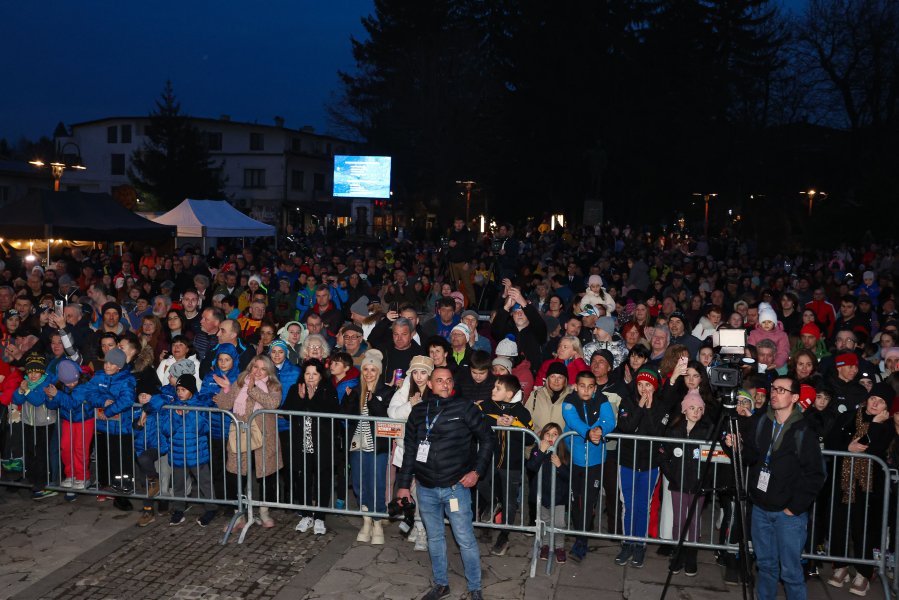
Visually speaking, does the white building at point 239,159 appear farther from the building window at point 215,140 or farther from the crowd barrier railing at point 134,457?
the crowd barrier railing at point 134,457

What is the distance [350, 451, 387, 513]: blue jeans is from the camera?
6754 mm

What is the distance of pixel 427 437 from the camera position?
5.52 metres

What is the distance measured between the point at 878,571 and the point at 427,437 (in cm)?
355

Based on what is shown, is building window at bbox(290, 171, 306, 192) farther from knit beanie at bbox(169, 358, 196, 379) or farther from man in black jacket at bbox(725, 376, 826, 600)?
man in black jacket at bbox(725, 376, 826, 600)

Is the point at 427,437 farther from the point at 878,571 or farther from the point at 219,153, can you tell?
the point at 219,153

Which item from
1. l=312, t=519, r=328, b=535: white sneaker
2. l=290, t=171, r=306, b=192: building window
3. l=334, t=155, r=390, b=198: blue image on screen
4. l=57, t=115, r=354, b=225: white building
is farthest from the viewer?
l=290, t=171, r=306, b=192: building window

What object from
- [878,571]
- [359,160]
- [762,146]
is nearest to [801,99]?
[762,146]

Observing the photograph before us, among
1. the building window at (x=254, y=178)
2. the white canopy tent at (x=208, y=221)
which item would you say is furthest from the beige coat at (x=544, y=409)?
the building window at (x=254, y=178)

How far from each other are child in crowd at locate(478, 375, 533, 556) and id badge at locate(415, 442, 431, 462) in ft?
3.50

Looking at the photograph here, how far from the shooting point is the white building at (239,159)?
62.5m

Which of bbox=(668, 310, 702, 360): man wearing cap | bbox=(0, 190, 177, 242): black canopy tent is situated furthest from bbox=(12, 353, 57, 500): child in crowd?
bbox=(0, 190, 177, 242): black canopy tent

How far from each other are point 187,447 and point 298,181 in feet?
194

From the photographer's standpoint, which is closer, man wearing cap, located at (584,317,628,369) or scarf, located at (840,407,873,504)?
scarf, located at (840,407,873,504)

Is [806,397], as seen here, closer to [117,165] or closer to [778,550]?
[778,550]
